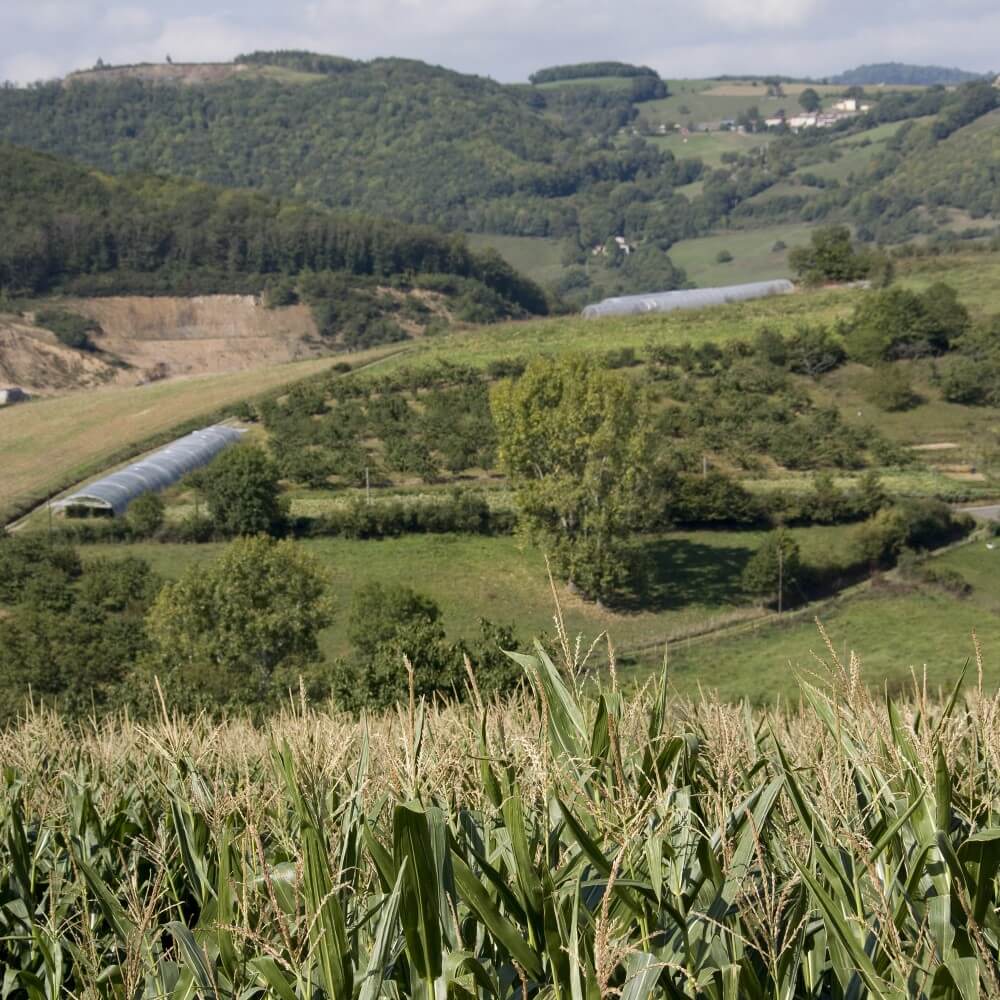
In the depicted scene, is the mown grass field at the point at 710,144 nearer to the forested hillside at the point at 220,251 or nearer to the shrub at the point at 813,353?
the forested hillside at the point at 220,251

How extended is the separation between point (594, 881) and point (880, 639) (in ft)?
86.6

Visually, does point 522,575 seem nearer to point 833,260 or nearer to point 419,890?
point 419,890

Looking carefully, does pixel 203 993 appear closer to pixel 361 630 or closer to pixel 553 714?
pixel 553 714

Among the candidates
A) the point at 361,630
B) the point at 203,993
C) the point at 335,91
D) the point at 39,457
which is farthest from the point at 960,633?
the point at 335,91

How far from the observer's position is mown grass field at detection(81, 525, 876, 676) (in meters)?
31.1

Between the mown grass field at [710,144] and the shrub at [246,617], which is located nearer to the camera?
the shrub at [246,617]

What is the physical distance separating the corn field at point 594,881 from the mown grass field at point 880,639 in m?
18.6

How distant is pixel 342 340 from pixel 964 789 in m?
78.4

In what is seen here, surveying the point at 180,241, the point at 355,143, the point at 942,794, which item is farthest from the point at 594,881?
the point at 355,143

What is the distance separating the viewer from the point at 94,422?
52.1m

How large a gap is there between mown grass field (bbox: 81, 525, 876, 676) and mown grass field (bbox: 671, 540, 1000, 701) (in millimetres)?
1479

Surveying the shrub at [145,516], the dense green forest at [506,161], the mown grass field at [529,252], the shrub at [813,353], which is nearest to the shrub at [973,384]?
the shrub at [813,353]

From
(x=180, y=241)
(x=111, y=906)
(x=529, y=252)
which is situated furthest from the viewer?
(x=529, y=252)

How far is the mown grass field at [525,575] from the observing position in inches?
1224
